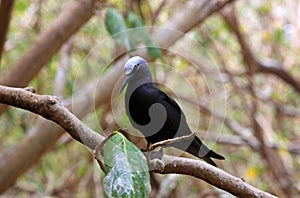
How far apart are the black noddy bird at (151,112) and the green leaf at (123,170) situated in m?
0.22

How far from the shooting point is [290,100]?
3791 millimetres

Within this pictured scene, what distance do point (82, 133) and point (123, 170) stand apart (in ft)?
0.53

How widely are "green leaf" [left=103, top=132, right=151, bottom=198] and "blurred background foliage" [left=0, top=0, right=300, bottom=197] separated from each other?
144 cm

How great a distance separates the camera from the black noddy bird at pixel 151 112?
1.05 m

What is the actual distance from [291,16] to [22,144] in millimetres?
2031

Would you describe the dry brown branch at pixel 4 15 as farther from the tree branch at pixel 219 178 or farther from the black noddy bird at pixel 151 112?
the tree branch at pixel 219 178

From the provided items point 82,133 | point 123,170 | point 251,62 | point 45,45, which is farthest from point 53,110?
point 251,62

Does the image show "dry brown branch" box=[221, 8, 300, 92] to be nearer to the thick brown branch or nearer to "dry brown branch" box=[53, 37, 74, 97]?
"dry brown branch" box=[53, 37, 74, 97]

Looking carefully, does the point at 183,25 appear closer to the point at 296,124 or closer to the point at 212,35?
the point at 212,35

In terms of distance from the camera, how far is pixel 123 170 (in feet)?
2.54

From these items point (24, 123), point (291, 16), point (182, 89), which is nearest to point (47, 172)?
point (24, 123)

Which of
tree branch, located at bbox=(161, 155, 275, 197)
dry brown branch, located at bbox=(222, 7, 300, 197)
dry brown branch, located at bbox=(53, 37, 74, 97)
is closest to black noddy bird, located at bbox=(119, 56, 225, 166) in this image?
tree branch, located at bbox=(161, 155, 275, 197)

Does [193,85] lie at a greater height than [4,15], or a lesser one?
lesser

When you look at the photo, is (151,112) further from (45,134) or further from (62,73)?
(62,73)
